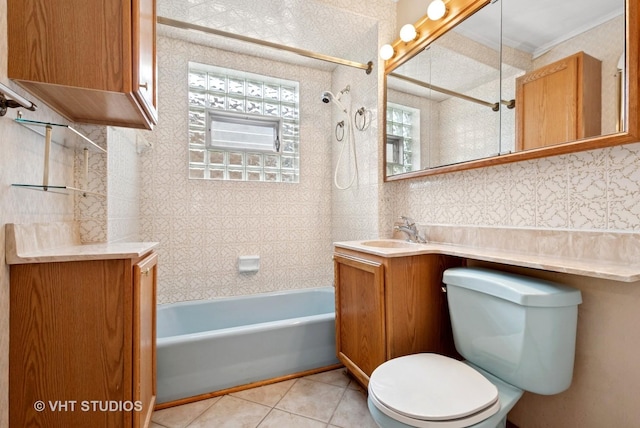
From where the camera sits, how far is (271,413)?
145cm

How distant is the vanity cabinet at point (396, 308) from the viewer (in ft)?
4.44

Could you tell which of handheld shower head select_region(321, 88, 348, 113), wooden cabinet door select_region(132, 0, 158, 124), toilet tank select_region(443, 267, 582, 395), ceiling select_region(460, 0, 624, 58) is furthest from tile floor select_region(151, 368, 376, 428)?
handheld shower head select_region(321, 88, 348, 113)

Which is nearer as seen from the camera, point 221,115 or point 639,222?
point 639,222

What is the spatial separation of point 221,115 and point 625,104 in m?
2.42

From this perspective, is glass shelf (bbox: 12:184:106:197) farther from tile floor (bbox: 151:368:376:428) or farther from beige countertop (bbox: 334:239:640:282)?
beige countertop (bbox: 334:239:640:282)

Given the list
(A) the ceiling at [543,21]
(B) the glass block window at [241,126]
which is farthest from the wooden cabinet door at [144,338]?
(A) the ceiling at [543,21]

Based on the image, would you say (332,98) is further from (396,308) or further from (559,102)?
(396,308)

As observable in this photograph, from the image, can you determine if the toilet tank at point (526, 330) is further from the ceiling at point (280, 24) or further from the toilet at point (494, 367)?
the ceiling at point (280, 24)

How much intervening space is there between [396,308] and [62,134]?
169 cm

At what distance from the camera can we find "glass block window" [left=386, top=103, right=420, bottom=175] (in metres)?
1.90

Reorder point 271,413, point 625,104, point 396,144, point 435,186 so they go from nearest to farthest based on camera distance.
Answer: point 625,104 → point 271,413 → point 435,186 → point 396,144

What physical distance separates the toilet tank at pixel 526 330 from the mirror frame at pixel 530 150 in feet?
1.75

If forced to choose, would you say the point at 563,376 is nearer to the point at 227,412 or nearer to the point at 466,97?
the point at 466,97

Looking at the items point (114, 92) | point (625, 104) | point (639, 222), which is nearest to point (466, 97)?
point (625, 104)
